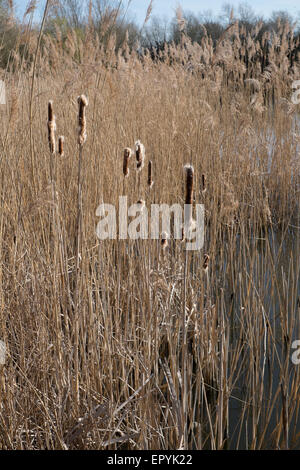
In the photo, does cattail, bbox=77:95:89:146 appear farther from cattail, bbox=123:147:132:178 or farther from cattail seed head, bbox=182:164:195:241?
cattail seed head, bbox=182:164:195:241

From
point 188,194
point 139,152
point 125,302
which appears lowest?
point 125,302

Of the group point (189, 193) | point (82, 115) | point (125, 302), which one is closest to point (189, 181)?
point (189, 193)

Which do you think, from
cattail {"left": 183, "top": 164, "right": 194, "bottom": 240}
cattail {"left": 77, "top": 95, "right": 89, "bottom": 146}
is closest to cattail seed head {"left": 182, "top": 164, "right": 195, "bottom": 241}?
cattail {"left": 183, "top": 164, "right": 194, "bottom": 240}

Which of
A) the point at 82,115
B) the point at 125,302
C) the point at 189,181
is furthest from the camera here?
the point at 125,302

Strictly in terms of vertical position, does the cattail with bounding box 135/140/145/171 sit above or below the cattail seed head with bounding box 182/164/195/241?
above

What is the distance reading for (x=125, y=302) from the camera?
1729 mm

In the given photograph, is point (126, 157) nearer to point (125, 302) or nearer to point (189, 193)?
point (189, 193)

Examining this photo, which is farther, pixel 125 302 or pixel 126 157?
pixel 125 302

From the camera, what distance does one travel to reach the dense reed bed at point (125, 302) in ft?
3.48

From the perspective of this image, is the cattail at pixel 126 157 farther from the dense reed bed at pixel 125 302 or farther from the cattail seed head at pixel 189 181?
the cattail seed head at pixel 189 181

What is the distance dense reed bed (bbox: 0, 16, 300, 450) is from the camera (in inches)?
41.8
